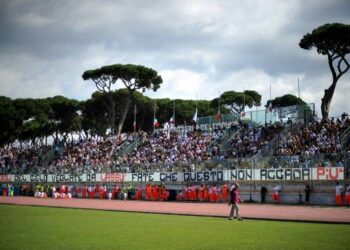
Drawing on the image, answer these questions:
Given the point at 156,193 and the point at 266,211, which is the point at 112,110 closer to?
the point at 156,193

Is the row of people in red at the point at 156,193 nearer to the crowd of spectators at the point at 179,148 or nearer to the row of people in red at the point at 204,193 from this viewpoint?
the row of people in red at the point at 204,193

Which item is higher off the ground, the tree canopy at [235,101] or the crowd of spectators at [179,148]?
the tree canopy at [235,101]

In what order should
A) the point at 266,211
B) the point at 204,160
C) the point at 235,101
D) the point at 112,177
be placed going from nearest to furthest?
the point at 266,211 → the point at 204,160 → the point at 112,177 → the point at 235,101

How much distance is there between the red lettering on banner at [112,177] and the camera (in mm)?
46659

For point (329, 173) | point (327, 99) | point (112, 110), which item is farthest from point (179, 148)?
point (112, 110)

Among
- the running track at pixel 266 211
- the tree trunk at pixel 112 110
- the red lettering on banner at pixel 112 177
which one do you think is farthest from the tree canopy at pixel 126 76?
the running track at pixel 266 211

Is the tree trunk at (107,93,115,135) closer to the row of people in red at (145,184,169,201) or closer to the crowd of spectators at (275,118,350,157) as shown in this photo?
the row of people in red at (145,184,169,201)

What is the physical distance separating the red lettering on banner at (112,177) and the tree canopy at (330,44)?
67.8ft

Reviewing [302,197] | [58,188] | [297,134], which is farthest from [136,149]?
[302,197]

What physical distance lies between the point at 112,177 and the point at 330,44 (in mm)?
25234

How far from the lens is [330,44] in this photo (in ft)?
150

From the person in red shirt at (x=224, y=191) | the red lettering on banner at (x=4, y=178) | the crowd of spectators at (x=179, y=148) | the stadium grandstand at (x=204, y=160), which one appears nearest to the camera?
the stadium grandstand at (x=204, y=160)

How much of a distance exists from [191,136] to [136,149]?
7245 mm

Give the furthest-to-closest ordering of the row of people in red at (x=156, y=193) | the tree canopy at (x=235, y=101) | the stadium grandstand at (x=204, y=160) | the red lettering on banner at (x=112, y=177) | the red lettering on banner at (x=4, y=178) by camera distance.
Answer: the tree canopy at (x=235, y=101)
the red lettering on banner at (x=4, y=178)
the red lettering on banner at (x=112, y=177)
the row of people in red at (x=156, y=193)
the stadium grandstand at (x=204, y=160)
